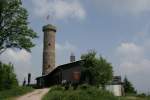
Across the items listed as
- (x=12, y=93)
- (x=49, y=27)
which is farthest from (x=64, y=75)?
(x=49, y=27)

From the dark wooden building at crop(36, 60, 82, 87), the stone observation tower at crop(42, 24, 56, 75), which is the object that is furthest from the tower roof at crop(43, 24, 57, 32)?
the dark wooden building at crop(36, 60, 82, 87)

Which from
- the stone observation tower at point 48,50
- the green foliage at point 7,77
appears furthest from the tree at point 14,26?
the stone observation tower at point 48,50

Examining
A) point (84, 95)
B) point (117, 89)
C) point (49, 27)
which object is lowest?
point (84, 95)

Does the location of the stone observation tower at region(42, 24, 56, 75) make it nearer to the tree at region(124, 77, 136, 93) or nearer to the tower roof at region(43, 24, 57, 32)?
the tower roof at region(43, 24, 57, 32)

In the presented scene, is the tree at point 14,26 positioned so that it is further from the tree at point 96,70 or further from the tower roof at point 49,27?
the tower roof at point 49,27

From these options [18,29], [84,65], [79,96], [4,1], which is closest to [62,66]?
[84,65]

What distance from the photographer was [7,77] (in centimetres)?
4844

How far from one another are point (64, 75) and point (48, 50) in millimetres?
14213

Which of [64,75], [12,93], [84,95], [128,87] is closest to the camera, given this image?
[84,95]

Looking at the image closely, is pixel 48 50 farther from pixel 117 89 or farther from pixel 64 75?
pixel 117 89

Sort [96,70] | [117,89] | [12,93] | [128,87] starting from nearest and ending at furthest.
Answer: [12,93]
[96,70]
[117,89]
[128,87]

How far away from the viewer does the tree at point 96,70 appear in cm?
4831

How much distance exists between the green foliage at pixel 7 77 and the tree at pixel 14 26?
3483mm

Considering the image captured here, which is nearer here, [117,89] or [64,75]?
[117,89]
